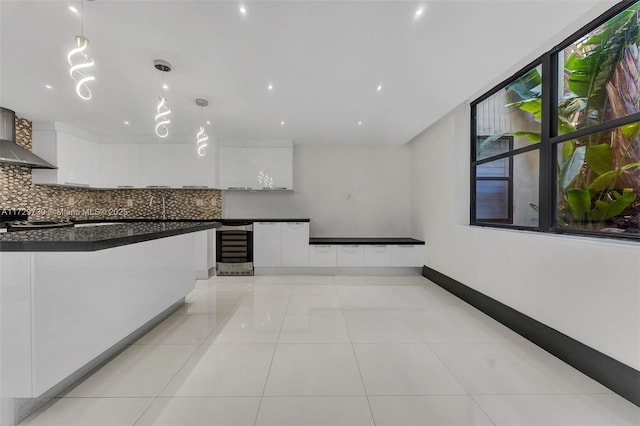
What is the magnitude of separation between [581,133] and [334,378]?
2632 mm

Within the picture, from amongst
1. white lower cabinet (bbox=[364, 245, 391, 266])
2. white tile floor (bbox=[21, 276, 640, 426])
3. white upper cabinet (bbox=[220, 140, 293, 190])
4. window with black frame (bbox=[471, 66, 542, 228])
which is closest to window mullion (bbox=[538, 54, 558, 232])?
window with black frame (bbox=[471, 66, 542, 228])

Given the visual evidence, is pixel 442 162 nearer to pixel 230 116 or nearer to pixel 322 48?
pixel 322 48

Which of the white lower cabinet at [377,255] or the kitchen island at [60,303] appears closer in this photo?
the kitchen island at [60,303]

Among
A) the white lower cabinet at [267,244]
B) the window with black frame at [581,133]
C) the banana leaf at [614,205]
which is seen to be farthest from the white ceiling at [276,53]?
the white lower cabinet at [267,244]

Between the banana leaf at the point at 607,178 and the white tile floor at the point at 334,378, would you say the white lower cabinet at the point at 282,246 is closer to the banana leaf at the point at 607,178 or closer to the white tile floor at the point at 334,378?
the white tile floor at the point at 334,378

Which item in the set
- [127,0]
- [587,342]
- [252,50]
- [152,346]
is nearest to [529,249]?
[587,342]

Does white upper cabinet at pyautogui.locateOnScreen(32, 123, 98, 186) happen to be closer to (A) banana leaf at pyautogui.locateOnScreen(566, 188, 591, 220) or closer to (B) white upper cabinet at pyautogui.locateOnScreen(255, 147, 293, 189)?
(B) white upper cabinet at pyautogui.locateOnScreen(255, 147, 293, 189)

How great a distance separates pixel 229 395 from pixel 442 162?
381 centimetres

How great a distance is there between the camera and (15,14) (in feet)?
6.11

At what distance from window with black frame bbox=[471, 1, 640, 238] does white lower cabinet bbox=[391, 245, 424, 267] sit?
1.80 metres

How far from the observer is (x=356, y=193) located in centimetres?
542

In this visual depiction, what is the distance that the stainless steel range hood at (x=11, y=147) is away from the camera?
11.6 feet

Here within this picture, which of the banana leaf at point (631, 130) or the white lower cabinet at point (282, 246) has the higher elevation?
the banana leaf at point (631, 130)

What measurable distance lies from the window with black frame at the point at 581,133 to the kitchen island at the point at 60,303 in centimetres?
331
